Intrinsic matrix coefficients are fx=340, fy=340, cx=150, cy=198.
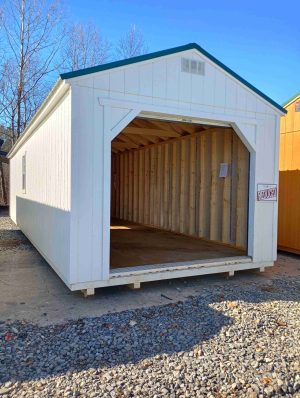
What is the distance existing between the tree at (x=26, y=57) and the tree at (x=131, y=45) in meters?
3.41

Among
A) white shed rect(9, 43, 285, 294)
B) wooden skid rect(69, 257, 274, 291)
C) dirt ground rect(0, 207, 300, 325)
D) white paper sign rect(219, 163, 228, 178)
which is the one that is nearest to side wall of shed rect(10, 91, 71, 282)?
white shed rect(9, 43, 285, 294)

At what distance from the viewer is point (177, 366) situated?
8.90 feet

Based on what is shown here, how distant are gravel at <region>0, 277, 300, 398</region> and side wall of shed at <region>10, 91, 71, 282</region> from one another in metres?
1.15

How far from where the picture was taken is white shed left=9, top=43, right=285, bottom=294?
4.16 m

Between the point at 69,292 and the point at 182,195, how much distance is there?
4.26 meters

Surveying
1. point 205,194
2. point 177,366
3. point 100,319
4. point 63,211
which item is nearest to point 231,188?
point 205,194

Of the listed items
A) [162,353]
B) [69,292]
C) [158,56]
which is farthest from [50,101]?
[162,353]

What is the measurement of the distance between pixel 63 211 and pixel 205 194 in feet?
12.3

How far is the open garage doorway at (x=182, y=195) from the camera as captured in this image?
20.2 ft

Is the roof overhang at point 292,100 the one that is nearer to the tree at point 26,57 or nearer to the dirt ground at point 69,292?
the dirt ground at point 69,292

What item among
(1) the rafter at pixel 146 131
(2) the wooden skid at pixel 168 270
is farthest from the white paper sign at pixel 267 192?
(1) the rafter at pixel 146 131

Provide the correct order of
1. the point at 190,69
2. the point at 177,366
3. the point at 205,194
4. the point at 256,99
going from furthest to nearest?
1. the point at 205,194
2. the point at 256,99
3. the point at 190,69
4. the point at 177,366

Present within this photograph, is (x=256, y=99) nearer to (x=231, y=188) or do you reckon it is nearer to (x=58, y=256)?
(x=231, y=188)

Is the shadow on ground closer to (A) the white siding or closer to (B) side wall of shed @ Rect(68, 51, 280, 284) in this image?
(B) side wall of shed @ Rect(68, 51, 280, 284)
